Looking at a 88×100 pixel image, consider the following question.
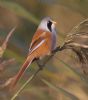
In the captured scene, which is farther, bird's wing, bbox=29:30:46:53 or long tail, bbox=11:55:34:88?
bird's wing, bbox=29:30:46:53

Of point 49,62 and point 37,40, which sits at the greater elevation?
point 37,40

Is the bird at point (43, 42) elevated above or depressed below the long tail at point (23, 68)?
below

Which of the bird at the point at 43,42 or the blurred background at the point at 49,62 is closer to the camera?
the bird at the point at 43,42

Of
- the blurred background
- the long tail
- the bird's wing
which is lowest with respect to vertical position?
the blurred background

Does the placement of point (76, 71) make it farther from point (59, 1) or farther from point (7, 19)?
point (7, 19)

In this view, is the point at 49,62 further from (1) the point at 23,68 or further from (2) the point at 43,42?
(1) the point at 23,68

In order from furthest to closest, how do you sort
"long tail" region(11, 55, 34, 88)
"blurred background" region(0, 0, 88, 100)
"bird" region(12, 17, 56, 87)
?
"blurred background" region(0, 0, 88, 100)
"bird" region(12, 17, 56, 87)
"long tail" region(11, 55, 34, 88)

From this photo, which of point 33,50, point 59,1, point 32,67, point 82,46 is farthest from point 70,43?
point 59,1

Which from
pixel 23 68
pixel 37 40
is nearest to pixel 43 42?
pixel 37 40

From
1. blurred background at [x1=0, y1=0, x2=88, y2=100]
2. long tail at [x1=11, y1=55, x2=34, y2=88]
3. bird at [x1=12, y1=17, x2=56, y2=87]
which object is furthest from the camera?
blurred background at [x1=0, y1=0, x2=88, y2=100]

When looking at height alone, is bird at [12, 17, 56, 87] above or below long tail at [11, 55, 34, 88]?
below

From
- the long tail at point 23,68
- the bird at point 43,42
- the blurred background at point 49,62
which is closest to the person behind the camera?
the long tail at point 23,68

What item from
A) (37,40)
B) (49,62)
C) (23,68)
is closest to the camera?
(23,68)

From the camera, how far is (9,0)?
1.72m
